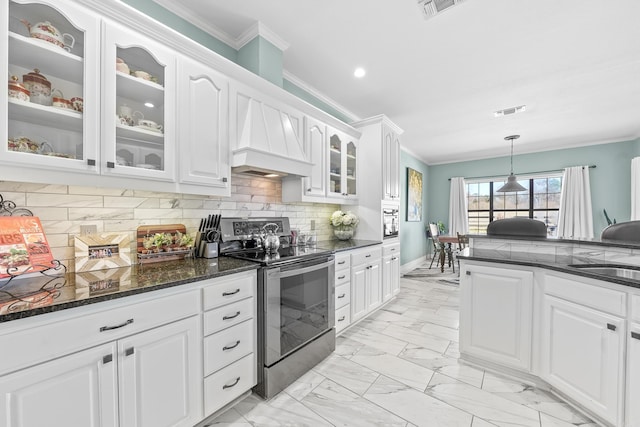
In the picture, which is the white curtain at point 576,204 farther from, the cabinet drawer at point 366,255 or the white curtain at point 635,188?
the cabinet drawer at point 366,255

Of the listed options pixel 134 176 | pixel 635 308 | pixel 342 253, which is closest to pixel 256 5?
pixel 134 176

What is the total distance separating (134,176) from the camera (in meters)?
1.57

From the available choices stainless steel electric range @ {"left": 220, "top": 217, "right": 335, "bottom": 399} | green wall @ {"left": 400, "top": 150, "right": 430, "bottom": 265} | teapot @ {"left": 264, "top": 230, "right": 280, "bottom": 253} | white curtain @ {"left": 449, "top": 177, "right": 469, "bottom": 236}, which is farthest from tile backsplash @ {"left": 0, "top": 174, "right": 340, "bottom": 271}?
white curtain @ {"left": 449, "top": 177, "right": 469, "bottom": 236}

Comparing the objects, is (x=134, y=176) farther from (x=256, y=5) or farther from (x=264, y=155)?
(x=256, y=5)

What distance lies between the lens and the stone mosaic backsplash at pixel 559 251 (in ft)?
6.36

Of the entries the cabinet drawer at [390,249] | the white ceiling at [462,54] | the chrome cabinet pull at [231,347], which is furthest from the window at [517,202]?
the chrome cabinet pull at [231,347]

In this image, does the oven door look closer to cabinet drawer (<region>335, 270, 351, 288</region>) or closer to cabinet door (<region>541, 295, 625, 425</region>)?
cabinet drawer (<region>335, 270, 351, 288</region>)

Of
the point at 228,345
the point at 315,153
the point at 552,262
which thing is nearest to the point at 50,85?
the point at 228,345

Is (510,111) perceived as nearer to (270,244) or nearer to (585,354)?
(585,354)

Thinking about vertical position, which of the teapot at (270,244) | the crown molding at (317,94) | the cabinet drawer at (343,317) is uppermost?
the crown molding at (317,94)

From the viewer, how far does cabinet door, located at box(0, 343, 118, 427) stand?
0.93 meters

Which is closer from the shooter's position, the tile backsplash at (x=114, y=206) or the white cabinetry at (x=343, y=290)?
the tile backsplash at (x=114, y=206)

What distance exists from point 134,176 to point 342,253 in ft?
6.21

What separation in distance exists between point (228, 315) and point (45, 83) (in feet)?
5.26
